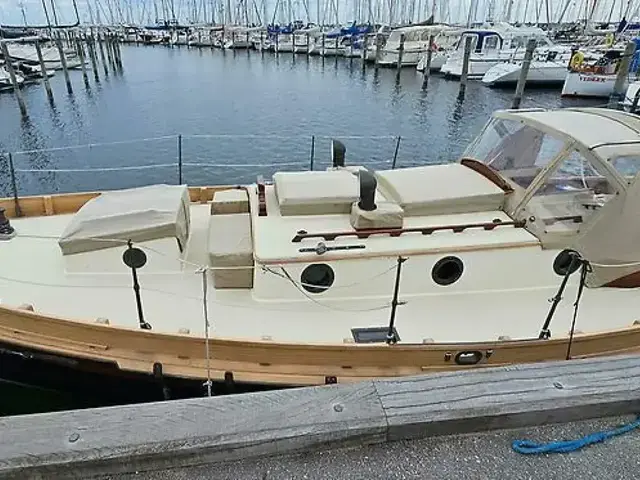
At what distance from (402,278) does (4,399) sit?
490 cm

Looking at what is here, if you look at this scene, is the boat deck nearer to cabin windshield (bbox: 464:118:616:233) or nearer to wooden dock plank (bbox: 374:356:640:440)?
cabin windshield (bbox: 464:118:616:233)

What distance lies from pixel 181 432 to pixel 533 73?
122 feet

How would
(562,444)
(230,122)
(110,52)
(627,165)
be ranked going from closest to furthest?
1. (562,444)
2. (627,165)
3. (230,122)
4. (110,52)

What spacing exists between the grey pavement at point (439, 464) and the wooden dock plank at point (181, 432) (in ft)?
0.17

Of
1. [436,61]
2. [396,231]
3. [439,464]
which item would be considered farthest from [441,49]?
[439,464]

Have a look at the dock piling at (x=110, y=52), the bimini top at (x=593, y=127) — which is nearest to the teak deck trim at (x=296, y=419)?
the bimini top at (x=593, y=127)

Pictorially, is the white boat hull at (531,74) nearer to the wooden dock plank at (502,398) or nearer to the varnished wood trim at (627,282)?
the varnished wood trim at (627,282)

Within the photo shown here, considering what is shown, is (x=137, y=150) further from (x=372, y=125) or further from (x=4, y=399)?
(x=4, y=399)

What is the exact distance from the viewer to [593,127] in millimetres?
5648

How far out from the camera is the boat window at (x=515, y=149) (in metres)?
5.56

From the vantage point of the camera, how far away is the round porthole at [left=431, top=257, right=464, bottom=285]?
206 inches

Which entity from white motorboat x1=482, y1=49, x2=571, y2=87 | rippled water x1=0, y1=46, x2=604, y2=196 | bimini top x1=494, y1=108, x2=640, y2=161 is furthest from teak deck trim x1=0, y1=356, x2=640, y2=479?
white motorboat x1=482, y1=49, x2=571, y2=87

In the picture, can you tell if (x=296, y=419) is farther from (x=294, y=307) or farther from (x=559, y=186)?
(x=559, y=186)

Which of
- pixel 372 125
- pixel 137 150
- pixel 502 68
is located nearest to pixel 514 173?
pixel 137 150
